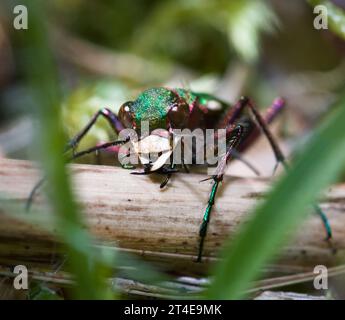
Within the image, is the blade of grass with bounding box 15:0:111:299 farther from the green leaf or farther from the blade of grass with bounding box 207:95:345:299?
the green leaf

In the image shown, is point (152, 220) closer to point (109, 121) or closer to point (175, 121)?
point (175, 121)

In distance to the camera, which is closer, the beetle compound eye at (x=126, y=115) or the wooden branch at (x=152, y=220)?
the wooden branch at (x=152, y=220)

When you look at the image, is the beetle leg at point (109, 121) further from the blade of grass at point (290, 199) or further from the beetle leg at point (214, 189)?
the blade of grass at point (290, 199)

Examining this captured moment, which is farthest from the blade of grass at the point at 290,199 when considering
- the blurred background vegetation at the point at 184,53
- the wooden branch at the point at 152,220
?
the blurred background vegetation at the point at 184,53

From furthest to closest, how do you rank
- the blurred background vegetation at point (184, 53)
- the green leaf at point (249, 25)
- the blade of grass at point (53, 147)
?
the green leaf at point (249, 25)
the blurred background vegetation at point (184, 53)
the blade of grass at point (53, 147)

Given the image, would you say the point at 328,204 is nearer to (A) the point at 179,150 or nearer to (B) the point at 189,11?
(A) the point at 179,150

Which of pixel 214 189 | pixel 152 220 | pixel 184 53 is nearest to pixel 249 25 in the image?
pixel 184 53

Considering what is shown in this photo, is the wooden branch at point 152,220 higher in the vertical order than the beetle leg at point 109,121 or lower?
lower
